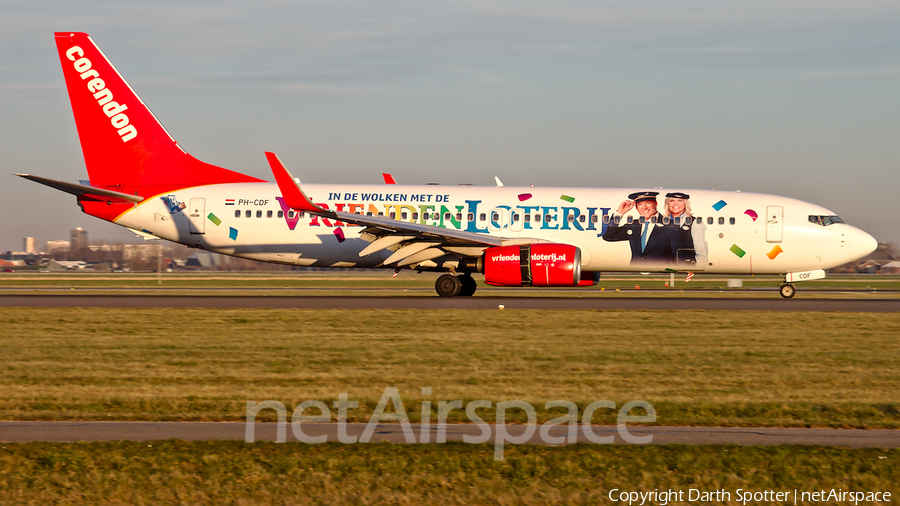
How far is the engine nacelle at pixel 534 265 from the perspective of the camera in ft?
90.1

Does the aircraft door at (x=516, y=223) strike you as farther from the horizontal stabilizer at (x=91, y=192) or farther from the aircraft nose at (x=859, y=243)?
the horizontal stabilizer at (x=91, y=192)

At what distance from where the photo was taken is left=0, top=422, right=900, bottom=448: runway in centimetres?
862

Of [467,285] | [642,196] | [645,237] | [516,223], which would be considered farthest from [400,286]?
[645,237]

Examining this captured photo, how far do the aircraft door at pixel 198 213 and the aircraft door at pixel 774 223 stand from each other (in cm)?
1980

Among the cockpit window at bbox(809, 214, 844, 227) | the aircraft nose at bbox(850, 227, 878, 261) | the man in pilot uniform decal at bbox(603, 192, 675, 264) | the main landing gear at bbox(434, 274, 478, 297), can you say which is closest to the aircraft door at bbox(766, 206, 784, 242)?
the cockpit window at bbox(809, 214, 844, 227)

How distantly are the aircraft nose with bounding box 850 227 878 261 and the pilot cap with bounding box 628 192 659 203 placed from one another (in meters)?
6.88

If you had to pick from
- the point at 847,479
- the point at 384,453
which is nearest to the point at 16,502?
the point at 384,453

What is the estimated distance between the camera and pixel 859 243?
1190 inches

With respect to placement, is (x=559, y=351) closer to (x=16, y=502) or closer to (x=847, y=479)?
(x=847, y=479)

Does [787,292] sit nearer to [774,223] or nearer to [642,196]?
[774,223]

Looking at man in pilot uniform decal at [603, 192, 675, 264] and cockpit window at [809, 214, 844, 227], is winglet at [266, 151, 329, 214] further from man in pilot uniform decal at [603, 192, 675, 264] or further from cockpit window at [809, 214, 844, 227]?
cockpit window at [809, 214, 844, 227]

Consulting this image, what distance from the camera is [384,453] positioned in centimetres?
787

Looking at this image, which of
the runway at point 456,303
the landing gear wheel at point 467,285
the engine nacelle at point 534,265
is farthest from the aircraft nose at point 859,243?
the landing gear wheel at point 467,285

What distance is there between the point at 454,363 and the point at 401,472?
23.4 ft
